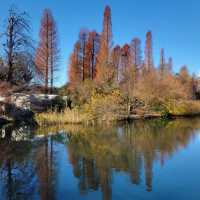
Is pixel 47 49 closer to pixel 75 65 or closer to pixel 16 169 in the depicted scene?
pixel 75 65

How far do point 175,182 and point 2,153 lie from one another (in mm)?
4962

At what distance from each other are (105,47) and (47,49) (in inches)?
233

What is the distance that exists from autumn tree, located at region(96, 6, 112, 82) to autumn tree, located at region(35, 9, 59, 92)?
4.39m

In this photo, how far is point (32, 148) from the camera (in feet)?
26.9

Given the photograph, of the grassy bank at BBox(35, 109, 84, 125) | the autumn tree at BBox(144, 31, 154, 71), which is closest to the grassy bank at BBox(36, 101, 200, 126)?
the grassy bank at BBox(35, 109, 84, 125)

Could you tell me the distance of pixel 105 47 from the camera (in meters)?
25.1

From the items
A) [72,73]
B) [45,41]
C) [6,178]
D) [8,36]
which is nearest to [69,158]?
[6,178]

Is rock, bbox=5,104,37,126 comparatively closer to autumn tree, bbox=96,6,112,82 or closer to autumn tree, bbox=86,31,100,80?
autumn tree, bbox=96,6,112,82

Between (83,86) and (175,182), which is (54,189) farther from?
(83,86)

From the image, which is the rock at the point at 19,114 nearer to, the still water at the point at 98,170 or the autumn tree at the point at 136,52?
the still water at the point at 98,170

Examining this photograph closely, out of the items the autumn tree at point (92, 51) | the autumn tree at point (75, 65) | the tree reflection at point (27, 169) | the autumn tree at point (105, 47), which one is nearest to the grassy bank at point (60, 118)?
the tree reflection at point (27, 169)

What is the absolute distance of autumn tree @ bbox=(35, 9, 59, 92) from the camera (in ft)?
72.8

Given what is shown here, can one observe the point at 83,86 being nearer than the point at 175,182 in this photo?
No

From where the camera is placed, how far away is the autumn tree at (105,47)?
24.1 m
